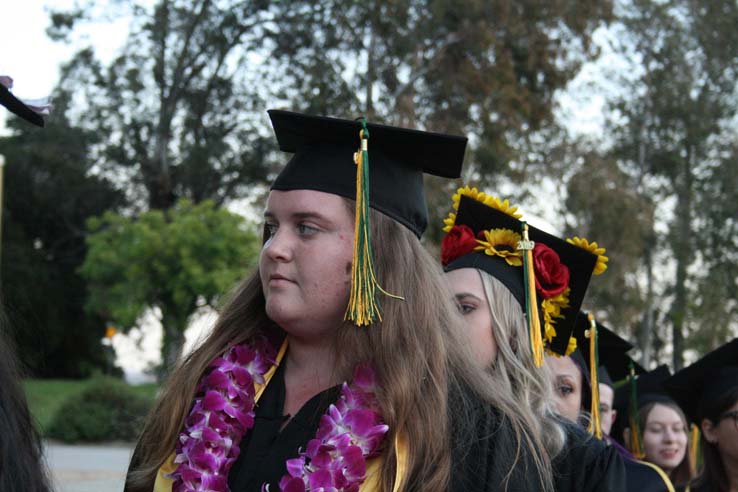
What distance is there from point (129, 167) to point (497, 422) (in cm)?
3310

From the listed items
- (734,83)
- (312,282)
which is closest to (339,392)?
(312,282)

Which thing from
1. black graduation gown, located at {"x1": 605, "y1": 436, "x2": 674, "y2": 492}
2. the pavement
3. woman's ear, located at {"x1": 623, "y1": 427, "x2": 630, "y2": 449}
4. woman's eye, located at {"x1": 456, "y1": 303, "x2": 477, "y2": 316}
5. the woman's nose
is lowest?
the pavement

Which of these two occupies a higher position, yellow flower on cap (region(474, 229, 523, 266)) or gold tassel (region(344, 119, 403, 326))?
yellow flower on cap (region(474, 229, 523, 266))

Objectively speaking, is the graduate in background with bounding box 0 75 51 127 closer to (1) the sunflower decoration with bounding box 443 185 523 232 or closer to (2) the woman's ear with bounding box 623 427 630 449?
(1) the sunflower decoration with bounding box 443 185 523 232

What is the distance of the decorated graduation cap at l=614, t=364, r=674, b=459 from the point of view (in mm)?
6223

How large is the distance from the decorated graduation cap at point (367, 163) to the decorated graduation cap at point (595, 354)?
→ 7.25ft

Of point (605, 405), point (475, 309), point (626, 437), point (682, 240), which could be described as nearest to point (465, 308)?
point (475, 309)

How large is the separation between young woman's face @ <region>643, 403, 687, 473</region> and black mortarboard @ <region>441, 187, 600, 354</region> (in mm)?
2718

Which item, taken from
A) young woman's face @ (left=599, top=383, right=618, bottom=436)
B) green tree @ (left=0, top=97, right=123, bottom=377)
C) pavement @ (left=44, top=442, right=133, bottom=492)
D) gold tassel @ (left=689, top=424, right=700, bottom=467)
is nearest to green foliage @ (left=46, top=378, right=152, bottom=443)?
pavement @ (left=44, top=442, right=133, bottom=492)

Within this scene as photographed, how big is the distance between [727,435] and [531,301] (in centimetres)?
180

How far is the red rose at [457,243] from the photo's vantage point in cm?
391

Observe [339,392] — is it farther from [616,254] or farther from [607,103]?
[607,103]

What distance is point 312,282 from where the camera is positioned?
107 inches

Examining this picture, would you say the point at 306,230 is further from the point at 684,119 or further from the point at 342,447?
the point at 684,119
